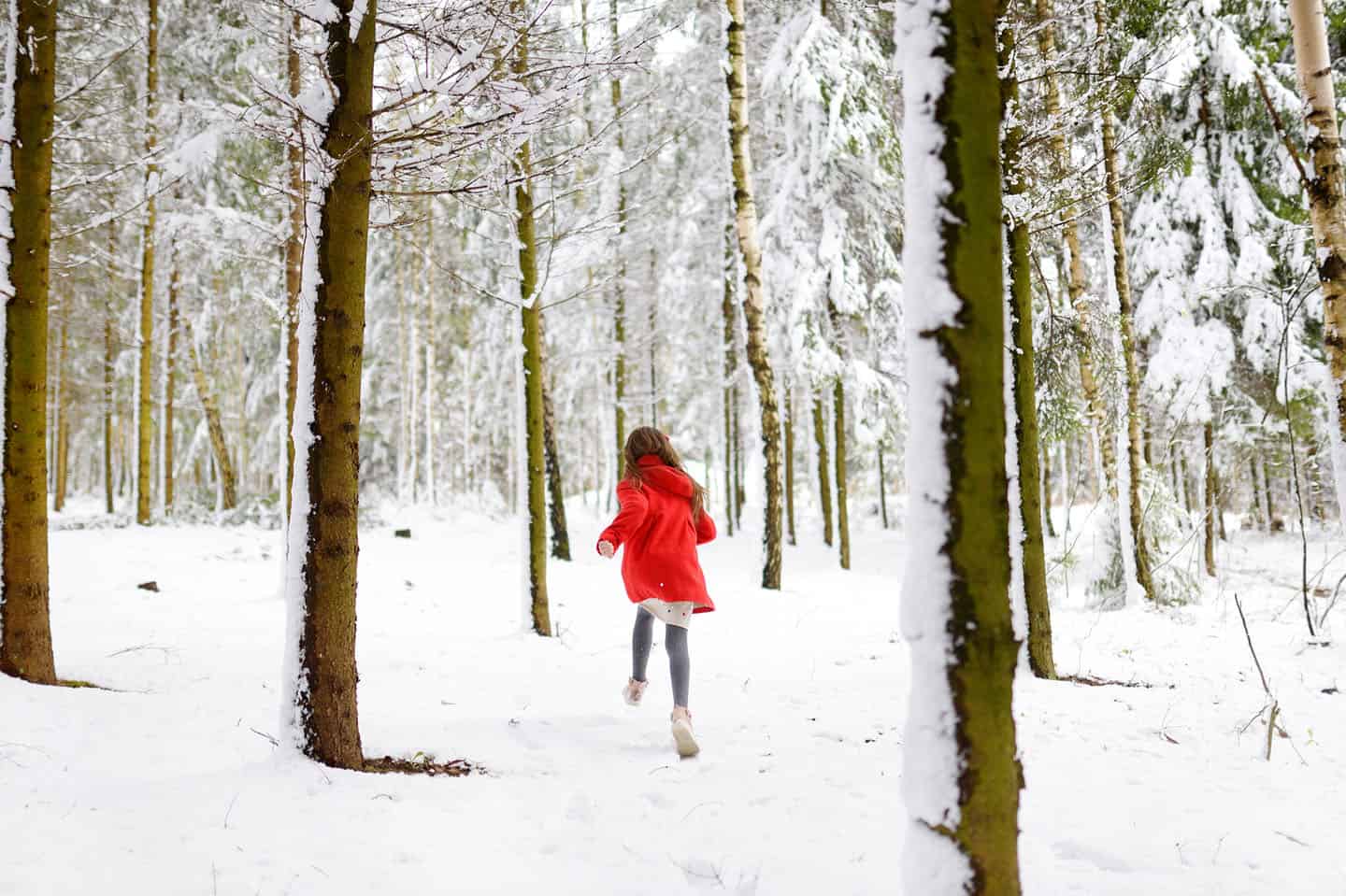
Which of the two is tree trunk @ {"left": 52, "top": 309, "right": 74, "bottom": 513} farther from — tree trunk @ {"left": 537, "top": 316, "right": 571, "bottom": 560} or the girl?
the girl

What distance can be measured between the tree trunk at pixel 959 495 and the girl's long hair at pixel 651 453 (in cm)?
280

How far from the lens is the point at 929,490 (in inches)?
74.5

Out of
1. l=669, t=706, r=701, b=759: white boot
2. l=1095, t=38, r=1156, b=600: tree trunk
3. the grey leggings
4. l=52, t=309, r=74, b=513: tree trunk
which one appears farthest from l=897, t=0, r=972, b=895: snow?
l=52, t=309, r=74, b=513: tree trunk

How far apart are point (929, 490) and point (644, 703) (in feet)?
13.0

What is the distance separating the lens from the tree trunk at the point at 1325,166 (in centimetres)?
448

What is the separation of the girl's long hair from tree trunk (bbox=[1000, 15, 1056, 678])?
7.84ft

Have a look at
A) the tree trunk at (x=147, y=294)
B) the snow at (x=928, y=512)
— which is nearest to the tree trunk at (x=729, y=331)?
the tree trunk at (x=147, y=294)

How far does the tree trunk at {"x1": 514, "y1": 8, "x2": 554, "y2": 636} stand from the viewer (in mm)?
7594

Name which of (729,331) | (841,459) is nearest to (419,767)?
(841,459)

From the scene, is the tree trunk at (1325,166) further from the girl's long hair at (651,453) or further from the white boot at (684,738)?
the white boot at (684,738)

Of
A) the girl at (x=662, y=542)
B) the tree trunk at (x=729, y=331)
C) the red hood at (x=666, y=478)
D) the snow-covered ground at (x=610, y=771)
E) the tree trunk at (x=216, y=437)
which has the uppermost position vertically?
the tree trunk at (x=729, y=331)

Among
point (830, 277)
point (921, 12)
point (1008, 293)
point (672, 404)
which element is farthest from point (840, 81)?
point (672, 404)

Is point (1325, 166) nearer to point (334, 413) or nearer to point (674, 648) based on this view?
point (674, 648)

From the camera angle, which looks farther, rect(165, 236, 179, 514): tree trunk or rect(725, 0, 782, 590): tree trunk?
rect(165, 236, 179, 514): tree trunk
